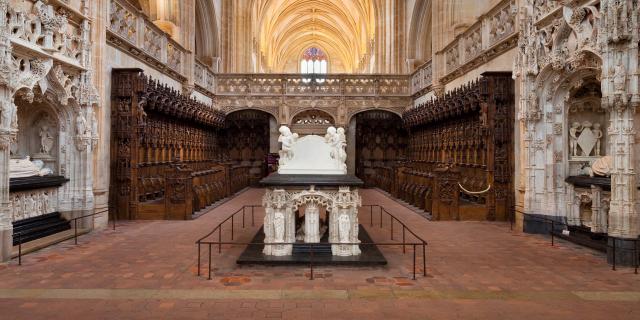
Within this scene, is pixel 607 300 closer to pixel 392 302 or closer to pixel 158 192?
pixel 392 302

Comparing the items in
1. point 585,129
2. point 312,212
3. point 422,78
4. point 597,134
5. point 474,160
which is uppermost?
point 422,78

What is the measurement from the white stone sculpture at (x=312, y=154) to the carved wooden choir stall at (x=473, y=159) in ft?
15.2

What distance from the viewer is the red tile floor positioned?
441cm

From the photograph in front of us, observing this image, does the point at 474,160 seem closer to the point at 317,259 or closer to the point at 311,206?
the point at 311,206

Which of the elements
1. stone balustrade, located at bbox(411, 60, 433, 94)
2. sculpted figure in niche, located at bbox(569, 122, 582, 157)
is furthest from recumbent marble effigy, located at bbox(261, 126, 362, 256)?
stone balustrade, located at bbox(411, 60, 433, 94)

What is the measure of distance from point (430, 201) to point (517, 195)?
8.23ft

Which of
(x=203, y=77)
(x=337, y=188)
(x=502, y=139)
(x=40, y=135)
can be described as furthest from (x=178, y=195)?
(x=203, y=77)

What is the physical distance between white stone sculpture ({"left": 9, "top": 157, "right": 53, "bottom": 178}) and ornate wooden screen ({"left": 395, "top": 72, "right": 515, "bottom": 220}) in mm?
9266

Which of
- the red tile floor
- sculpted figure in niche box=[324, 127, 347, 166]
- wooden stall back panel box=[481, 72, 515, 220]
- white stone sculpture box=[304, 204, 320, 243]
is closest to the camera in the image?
the red tile floor

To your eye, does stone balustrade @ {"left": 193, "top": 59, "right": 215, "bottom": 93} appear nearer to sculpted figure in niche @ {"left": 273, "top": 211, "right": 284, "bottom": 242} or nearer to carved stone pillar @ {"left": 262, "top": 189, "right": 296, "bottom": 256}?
carved stone pillar @ {"left": 262, "top": 189, "right": 296, "bottom": 256}

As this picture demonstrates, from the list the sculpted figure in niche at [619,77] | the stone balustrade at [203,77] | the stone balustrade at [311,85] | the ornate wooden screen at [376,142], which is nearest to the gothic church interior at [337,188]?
the sculpted figure in niche at [619,77]

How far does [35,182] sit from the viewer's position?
8.02 metres

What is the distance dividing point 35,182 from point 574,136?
1106 cm

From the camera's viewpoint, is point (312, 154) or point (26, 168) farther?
point (26, 168)
